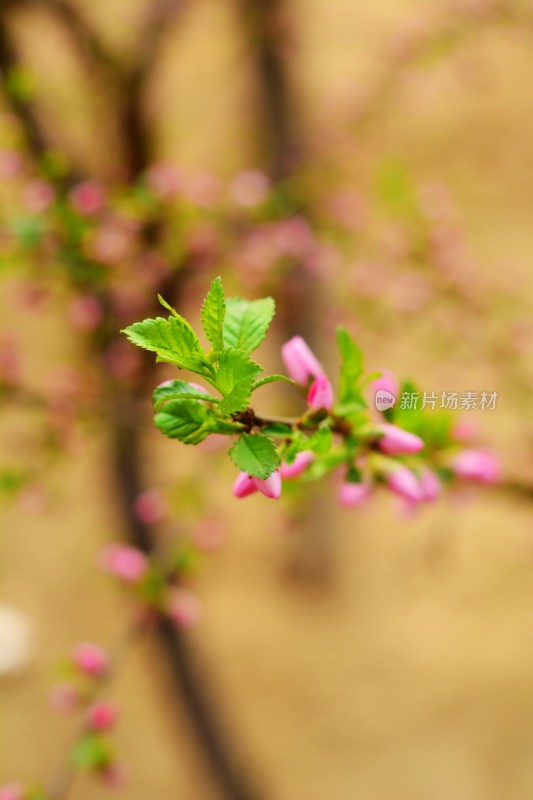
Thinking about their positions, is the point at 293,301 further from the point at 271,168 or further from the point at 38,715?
the point at 38,715

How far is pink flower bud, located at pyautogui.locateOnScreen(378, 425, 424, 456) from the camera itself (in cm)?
40

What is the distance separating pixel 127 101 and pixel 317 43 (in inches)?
79.1

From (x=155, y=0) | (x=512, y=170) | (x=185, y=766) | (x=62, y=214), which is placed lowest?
(x=185, y=766)

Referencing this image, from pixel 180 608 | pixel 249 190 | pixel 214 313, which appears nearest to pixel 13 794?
pixel 180 608

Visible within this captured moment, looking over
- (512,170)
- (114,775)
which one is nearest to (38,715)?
(114,775)

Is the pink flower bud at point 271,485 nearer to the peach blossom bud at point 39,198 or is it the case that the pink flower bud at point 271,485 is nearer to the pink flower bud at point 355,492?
the pink flower bud at point 355,492

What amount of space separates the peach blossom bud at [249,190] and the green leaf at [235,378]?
739mm

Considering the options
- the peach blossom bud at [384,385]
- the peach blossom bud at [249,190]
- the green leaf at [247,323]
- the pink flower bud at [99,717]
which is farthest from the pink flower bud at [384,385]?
the peach blossom bud at [249,190]

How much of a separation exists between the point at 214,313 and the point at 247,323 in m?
0.05

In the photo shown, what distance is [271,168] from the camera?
1549mm

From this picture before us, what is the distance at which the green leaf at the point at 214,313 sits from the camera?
29 centimetres

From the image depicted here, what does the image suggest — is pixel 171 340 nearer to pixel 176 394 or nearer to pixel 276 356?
pixel 176 394

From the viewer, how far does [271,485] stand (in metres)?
0.33

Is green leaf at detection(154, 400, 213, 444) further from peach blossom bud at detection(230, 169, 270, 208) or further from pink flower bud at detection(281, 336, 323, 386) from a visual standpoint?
peach blossom bud at detection(230, 169, 270, 208)
